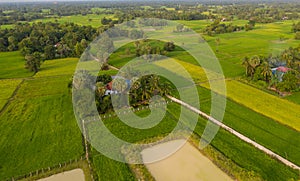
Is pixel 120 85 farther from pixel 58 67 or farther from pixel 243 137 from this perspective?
pixel 58 67

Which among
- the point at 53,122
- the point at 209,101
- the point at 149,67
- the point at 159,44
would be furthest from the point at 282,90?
the point at 159,44

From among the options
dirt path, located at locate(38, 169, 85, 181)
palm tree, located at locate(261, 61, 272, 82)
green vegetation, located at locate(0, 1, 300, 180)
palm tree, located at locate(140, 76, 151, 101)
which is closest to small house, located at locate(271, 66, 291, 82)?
green vegetation, located at locate(0, 1, 300, 180)

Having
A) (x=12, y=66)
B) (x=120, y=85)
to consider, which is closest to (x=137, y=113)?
(x=120, y=85)

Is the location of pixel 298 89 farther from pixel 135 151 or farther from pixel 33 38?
pixel 33 38

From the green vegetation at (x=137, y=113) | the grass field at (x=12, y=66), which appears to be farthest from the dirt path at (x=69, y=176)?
the grass field at (x=12, y=66)

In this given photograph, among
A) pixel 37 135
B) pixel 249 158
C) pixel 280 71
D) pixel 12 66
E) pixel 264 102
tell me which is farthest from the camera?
pixel 12 66

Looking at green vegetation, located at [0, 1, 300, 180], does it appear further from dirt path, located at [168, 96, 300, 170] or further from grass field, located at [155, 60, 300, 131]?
dirt path, located at [168, 96, 300, 170]
